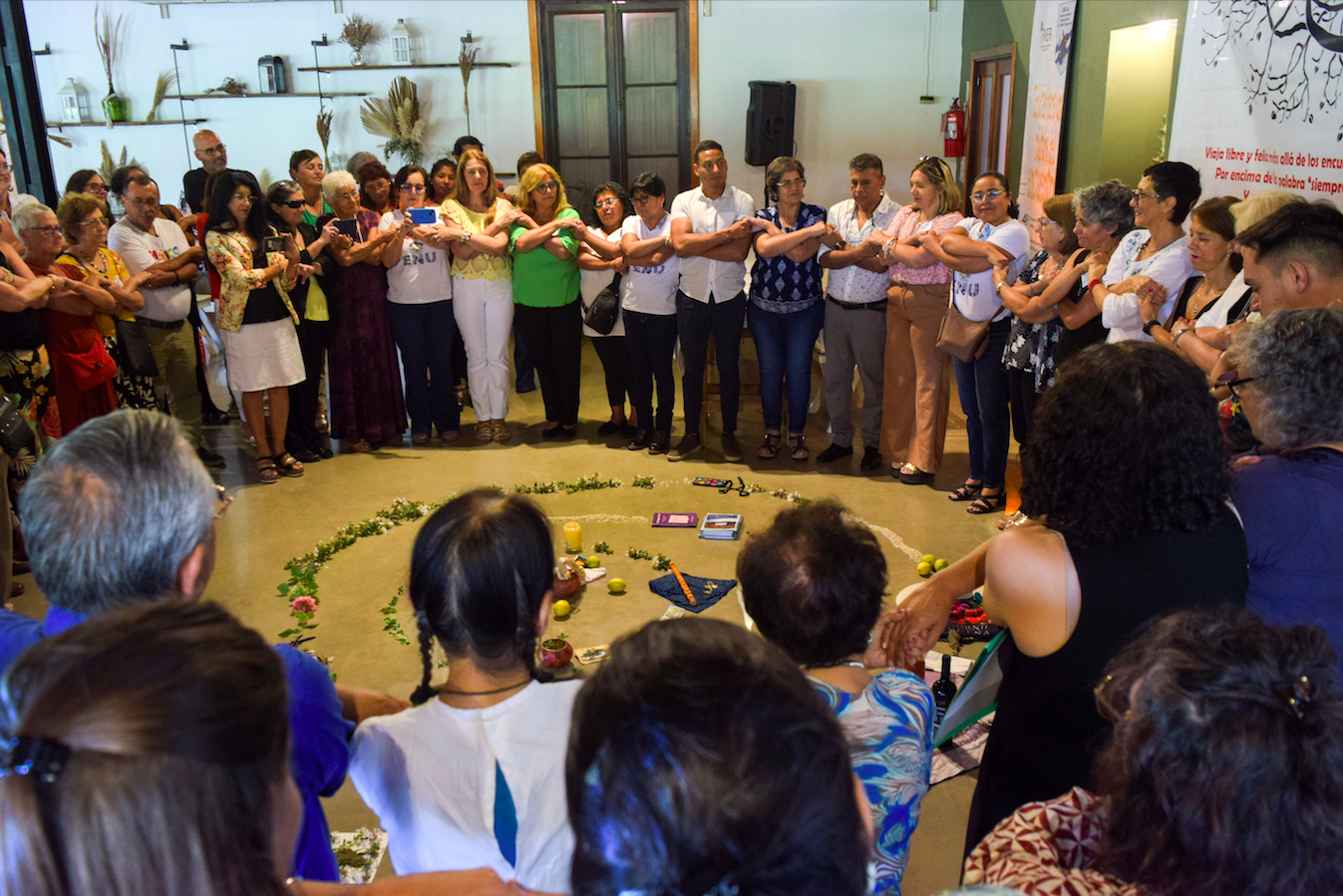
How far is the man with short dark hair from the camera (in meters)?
2.45

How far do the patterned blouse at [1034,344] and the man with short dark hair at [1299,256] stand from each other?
148 centimetres

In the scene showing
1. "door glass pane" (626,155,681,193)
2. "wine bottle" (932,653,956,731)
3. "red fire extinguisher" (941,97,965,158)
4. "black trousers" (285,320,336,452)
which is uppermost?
"red fire extinguisher" (941,97,965,158)

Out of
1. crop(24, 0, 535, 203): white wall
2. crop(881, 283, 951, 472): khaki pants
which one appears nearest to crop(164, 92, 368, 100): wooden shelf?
crop(24, 0, 535, 203): white wall

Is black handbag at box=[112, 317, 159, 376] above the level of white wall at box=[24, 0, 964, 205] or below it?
below

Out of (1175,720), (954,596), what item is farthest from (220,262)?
(1175,720)

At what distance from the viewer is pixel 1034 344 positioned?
13.5ft

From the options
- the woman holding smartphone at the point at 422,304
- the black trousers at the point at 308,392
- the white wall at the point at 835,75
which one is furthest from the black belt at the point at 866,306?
the white wall at the point at 835,75

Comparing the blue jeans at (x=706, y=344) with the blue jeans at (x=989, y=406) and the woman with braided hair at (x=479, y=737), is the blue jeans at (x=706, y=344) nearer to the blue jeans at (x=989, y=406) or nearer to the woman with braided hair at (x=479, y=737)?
the blue jeans at (x=989, y=406)

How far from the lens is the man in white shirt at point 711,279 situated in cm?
499

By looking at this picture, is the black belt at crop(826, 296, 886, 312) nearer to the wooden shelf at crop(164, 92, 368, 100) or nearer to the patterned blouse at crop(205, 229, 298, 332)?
the patterned blouse at crop(205, 229, 298, 332)

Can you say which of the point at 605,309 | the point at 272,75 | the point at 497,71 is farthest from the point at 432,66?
the point at 605,309

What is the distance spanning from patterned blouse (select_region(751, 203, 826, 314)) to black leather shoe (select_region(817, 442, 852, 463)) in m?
0.81

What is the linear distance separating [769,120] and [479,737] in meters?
7.68

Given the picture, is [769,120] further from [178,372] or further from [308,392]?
[178,372]
